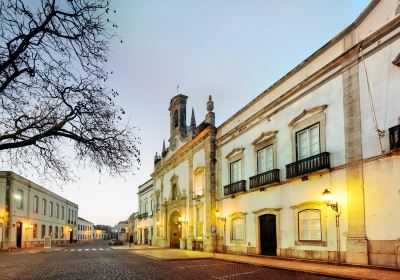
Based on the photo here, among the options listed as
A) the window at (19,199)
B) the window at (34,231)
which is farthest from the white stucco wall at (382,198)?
the window at (34,231)

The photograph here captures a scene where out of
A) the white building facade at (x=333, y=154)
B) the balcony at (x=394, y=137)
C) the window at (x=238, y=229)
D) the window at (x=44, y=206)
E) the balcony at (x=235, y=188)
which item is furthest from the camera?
the window at (x=44, y=206)

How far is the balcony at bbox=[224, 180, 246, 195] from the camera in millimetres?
21953

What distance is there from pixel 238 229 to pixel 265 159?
5.07 meters

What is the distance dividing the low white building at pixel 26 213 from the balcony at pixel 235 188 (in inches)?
892

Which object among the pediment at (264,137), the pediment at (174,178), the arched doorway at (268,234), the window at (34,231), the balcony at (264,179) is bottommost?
the window at (34,231)

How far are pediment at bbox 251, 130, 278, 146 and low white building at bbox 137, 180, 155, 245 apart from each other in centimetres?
2630

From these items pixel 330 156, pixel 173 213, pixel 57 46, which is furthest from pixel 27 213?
pixel 57 46

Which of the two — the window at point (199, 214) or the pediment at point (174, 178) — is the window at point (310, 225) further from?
the pediment at point (174, 178)

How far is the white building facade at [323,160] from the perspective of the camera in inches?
501

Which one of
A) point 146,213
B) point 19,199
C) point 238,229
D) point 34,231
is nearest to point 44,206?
point 34,231

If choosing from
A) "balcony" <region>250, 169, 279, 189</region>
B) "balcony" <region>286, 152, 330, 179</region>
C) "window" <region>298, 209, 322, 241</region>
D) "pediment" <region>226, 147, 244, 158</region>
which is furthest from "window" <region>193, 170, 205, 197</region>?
"window" <region>298, 209, 322, 241</region>

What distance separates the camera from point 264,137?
66.4 ft

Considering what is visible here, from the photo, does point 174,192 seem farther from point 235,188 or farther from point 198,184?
point 235,188

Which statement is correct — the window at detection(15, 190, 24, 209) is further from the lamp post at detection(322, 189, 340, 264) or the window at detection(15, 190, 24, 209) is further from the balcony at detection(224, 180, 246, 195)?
the lamp post at detection(322, 189, 340, 264)
